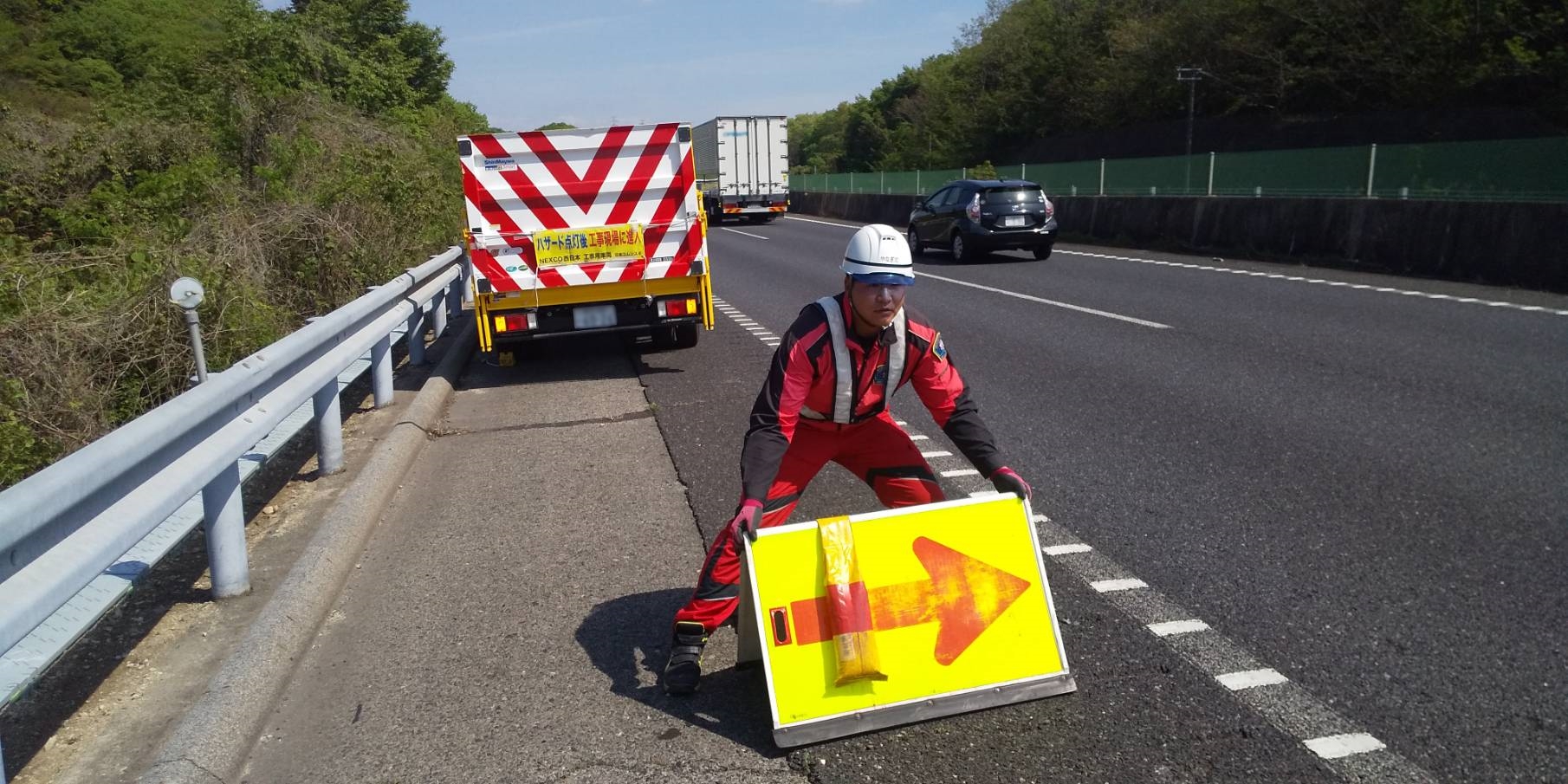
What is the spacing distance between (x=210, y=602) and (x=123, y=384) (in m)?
3.00

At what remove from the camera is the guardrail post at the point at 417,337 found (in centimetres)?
988

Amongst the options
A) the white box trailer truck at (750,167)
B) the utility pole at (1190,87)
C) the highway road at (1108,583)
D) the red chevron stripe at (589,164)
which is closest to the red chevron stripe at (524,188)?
the red chevron stripe at (589,164)

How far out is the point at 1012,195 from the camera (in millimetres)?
19797

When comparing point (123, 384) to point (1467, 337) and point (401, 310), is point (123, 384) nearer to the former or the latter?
point (401, 310)

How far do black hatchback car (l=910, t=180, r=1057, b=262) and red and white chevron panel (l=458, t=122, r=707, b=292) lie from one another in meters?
10.0

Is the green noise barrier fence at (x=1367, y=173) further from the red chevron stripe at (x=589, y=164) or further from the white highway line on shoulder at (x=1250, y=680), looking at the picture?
the white highway line on shoulder at (x=1250, y=680)

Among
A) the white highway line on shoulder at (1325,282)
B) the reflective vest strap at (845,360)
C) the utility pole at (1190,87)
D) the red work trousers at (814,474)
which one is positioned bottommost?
the white highway line on shoulder at (1325,282)

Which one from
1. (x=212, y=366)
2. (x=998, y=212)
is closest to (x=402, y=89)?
(x=998, y=212)

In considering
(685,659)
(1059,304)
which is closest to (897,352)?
(685,659)

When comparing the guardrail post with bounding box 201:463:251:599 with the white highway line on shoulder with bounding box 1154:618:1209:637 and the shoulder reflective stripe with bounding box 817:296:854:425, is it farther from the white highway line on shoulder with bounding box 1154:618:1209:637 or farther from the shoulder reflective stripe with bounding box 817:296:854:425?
the white highway line on shoulder with bounding box 1154:618:1209:637

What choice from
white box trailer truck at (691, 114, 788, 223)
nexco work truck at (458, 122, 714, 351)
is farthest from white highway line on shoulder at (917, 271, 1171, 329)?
white box trailer truck at (691, 114, 788, 223)

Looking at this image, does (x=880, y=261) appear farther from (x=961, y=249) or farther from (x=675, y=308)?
(x=961, y=249)

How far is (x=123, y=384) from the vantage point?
6820mm

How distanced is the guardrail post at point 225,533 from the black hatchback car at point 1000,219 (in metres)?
16.4
